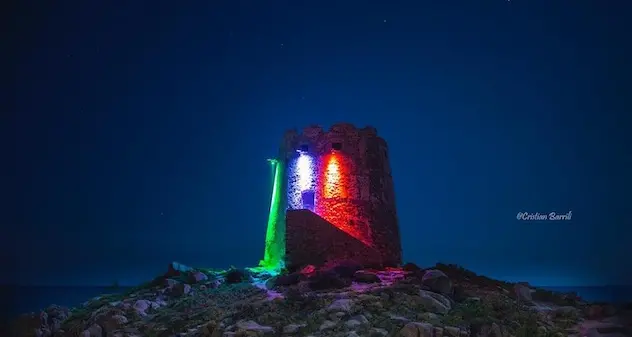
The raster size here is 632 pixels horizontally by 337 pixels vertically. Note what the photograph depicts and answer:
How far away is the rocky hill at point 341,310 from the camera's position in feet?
61.0

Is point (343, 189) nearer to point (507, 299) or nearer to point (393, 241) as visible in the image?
point (393, 241)

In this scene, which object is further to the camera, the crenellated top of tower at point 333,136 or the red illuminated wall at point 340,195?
the crenellated top of tower at point 333,136

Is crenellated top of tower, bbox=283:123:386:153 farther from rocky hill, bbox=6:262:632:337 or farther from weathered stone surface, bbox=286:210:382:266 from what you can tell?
rocky hill, bbox=6:262:632:337

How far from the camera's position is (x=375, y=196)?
3359 cm

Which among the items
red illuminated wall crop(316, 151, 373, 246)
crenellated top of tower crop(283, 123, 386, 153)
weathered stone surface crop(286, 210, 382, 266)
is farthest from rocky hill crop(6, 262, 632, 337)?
crenellated top of tower crop(283, 123, 386, 153)

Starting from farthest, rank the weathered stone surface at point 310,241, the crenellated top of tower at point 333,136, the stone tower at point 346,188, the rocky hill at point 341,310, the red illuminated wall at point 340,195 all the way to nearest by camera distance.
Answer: the crenellated top of tower at point 333,136, the red illuminated wall at point 340,195, the stone tower at point 346,188, the weathered stone surface at point 310,241, the rocky hill at point 341,310

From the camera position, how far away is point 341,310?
19641 millimetres

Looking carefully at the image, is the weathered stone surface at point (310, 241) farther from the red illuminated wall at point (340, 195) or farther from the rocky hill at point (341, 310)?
the red illuminated wall at point (340, 195)

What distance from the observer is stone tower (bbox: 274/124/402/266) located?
3184cm

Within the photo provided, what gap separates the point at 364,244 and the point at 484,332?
12.8 meters

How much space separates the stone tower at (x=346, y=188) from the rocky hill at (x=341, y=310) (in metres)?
2.87

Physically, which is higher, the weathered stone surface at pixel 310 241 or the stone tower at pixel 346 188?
the stone tower at pixel 346 188

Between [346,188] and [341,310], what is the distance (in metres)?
14.4

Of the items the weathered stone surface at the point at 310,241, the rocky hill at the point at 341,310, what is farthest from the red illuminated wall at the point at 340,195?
the rocky hill at the point at 341,310
